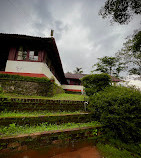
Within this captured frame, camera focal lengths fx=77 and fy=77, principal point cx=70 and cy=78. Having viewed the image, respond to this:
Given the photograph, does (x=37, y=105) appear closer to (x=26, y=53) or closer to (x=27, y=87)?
(x=27, y=87)

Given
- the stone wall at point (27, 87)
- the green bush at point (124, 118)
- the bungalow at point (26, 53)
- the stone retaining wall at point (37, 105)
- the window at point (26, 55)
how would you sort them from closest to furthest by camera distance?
the green bush at point (124, 118)
the stone retaining wall at point (37, 105)
the stone wall at point (27, 87)
the bungalow at point (26, 53)
the window at point (26, 55)

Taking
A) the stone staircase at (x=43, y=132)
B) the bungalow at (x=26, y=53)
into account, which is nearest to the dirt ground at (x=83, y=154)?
the stone staircase at (x=43, y=132)

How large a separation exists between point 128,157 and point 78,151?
1105 millimetres

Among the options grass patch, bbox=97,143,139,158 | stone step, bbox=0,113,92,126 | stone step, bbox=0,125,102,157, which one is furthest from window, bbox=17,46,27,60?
grass patch, bbox=97,143,139,158

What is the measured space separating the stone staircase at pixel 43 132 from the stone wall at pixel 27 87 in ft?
7.07

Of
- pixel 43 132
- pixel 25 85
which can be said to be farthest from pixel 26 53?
pixel 43 132

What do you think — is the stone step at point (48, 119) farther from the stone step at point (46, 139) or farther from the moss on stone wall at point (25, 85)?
the moss on stone wall at point (25, 85)

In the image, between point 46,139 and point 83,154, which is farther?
point 46,139

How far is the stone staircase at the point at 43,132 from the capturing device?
69.4 inches

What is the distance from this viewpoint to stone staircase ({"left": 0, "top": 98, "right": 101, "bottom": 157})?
1.76m

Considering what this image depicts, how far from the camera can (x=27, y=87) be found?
5.40 metres

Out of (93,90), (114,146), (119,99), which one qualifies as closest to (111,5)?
(93,90)

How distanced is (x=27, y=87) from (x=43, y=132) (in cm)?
418

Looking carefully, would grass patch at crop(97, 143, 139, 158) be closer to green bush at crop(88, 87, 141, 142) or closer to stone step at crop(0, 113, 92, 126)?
green bush at crop(88, 87, 141, 142)
